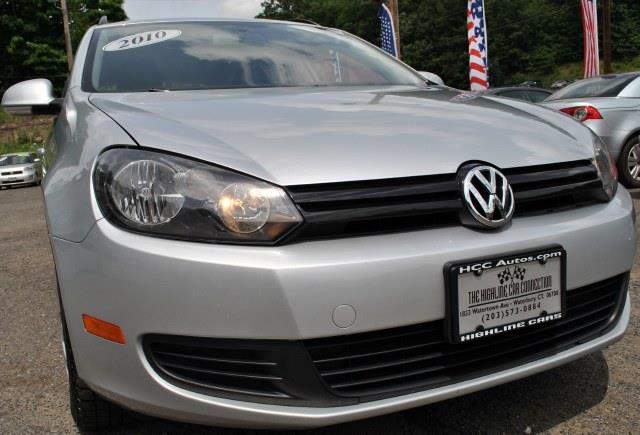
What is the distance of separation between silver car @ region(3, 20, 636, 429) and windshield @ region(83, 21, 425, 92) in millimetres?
553

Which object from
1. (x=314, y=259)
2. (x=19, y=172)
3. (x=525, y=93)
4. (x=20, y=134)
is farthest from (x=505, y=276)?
(x=20, y=134)

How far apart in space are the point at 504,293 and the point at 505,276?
0.15 ft

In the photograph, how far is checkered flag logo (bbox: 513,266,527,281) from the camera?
1.62 m

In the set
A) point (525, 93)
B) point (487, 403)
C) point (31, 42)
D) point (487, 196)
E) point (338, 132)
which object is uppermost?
point (338, 132)

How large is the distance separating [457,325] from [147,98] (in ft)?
4.14

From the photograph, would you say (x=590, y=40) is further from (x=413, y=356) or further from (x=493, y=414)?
(x=413, y=356)

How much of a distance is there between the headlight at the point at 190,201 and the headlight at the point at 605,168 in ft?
3.48

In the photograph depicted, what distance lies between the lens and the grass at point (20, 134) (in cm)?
3039

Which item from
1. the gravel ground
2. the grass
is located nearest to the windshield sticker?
the gravel ground

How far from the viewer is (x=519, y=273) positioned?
5.32 feet

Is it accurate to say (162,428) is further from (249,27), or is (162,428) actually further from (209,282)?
(249,27)

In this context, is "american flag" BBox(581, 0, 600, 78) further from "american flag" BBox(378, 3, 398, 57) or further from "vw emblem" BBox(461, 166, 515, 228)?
"vw emblem" BBox(461, 166, 515, 228)

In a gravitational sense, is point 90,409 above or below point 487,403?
above

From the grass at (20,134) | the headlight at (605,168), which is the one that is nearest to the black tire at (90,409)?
the headlight at (605,168)
